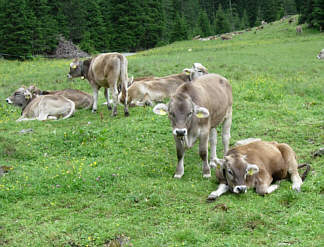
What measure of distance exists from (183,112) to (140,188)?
1855 millimetres

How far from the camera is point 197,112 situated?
8.59 metres

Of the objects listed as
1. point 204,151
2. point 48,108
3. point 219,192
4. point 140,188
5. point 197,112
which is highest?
point 197,112

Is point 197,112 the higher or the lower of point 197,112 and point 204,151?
the higher

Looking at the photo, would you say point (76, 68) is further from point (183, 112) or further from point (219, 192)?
point (219, 192)

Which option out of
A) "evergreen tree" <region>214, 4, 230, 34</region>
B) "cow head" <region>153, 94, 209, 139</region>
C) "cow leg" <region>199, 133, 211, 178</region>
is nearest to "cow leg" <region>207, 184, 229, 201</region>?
"cow leg" <region>199, 133, 211, 178</region>

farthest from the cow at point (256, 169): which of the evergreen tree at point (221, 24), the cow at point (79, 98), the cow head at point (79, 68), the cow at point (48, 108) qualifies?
the evergreen tree at point (221, 24)

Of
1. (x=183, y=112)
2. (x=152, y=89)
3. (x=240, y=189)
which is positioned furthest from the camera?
(x=152, y=89)

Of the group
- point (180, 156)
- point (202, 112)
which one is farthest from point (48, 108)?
point (202, 112)

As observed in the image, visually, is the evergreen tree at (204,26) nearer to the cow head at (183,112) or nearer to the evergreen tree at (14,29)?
the evergreen tree at (14,29)

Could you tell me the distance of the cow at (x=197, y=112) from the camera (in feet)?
28.0

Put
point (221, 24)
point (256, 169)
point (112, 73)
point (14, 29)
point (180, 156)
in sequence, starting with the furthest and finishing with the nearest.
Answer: point (221, 24) < point (14, 29) < point (112, 73) < point (180, 156) < point (256, 169)

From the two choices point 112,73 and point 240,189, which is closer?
point 240,189

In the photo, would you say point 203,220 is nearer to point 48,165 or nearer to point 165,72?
point 48,165

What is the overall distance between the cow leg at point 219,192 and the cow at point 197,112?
0.57 metres
